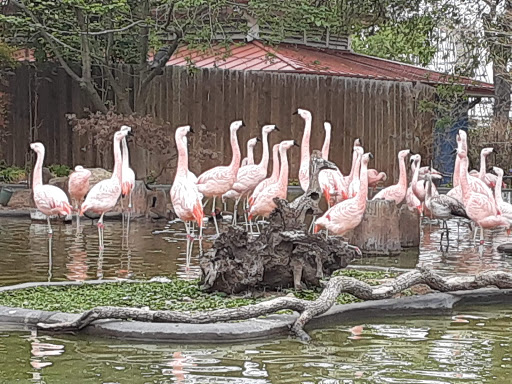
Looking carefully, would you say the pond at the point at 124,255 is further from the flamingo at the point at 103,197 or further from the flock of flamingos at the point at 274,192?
the flamingo at the point at 103,197

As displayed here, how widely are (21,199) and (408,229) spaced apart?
8.56 metres

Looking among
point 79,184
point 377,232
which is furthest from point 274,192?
point 79,184

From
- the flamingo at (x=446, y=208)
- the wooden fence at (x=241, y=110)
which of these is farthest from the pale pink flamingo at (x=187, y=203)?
the wooden fence at (x=241, y=110)

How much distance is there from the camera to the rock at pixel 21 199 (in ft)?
60.2

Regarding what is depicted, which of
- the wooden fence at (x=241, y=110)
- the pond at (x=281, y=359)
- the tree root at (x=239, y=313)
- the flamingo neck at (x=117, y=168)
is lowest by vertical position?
the pond at (x=281, y=359)

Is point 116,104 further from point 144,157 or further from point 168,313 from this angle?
point 168,313

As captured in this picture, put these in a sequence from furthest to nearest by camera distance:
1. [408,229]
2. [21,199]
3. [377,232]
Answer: [21,199]
[408,229]
[377,232]

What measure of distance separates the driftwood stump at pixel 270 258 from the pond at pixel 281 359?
0.96m

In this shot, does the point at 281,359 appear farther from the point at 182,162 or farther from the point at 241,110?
the point at 241,110

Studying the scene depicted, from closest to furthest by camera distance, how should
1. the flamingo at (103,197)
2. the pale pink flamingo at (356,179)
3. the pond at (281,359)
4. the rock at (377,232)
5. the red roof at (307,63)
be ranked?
the pond at (281,359)
the rock at (377,232)
the flamingo at (103,197)
the pale pink flamingo at (356,179)
the red roof at (307,63)

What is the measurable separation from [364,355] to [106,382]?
1821mm

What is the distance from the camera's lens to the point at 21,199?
1872 centimetres

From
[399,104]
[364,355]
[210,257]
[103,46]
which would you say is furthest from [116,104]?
[364,355]

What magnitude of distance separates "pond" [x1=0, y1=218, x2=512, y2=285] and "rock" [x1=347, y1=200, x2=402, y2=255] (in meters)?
0.21
